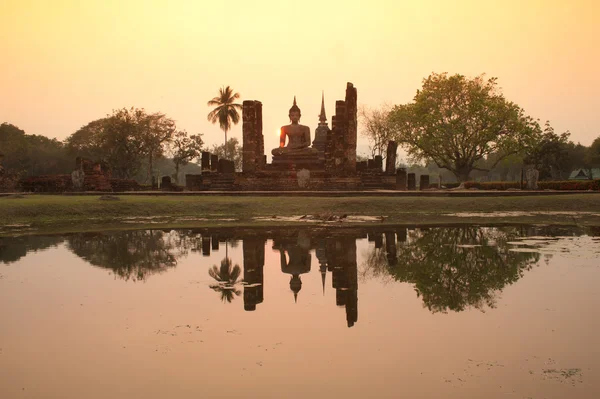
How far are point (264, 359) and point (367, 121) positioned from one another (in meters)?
65.1

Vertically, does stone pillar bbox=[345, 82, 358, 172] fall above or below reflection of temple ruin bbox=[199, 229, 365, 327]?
above

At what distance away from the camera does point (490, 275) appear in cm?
961

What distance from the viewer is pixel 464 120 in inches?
1857

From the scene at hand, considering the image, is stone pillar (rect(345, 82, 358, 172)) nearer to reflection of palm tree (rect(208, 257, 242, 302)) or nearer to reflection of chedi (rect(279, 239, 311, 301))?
reflection of chedi (rect(279, 239, 311, 301))

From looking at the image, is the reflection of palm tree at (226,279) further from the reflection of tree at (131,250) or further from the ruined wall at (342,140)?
the ruined wall at (342,140)

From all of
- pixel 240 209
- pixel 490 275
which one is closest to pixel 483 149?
pixel 240 209

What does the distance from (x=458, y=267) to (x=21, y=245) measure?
997 cm

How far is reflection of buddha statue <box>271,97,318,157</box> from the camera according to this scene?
34344 mm

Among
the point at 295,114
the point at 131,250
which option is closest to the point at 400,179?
the point at 295,114

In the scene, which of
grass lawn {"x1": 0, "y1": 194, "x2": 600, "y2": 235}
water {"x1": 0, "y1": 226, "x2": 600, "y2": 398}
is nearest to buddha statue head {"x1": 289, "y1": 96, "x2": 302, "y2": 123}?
grass lawn {"x1": 0, "y1": 194, "x2": 600, "y2": 235}

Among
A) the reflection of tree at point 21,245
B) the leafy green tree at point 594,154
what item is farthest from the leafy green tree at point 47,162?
the reflection of tree at point 21,245

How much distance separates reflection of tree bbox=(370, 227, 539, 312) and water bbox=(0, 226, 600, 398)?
0.15 ft

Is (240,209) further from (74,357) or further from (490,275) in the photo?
(74,357)

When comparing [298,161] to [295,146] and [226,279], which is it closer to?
[295,146]
